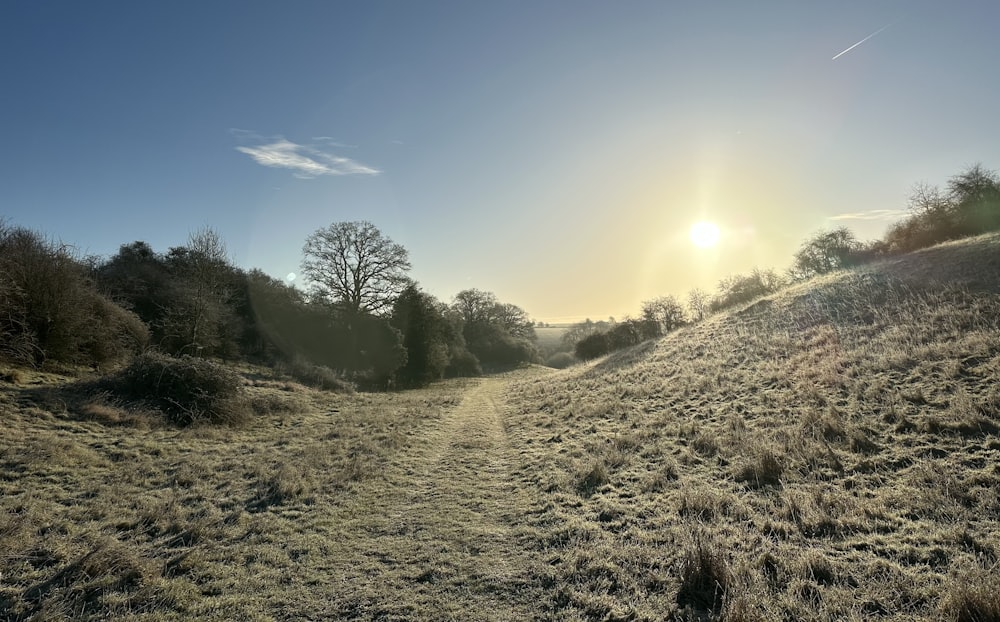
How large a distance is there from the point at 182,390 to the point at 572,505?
15.4 meters

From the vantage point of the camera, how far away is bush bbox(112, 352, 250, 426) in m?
14.3

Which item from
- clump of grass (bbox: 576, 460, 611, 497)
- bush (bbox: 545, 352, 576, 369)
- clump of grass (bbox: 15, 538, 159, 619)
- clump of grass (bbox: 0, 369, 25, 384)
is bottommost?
bush (bbox: 545, 352, 576, 369)

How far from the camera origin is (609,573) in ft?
17.1

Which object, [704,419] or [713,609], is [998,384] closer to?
[704,419]

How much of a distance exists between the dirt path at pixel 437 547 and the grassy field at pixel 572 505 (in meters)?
0.04

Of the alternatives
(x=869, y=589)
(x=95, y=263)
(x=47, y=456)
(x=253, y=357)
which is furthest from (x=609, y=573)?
(x=95, y=263)

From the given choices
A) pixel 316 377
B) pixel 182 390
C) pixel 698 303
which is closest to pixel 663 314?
pixel 698 303

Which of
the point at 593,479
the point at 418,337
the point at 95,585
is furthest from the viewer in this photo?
the point at 418,337

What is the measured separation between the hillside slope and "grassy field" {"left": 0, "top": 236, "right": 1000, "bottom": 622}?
0.04m

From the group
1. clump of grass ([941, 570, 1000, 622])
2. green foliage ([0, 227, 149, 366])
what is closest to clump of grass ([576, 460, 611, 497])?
clump of grass ([941, 570, 1000, 622])

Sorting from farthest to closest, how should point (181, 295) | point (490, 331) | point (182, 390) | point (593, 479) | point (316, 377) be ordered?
point (490, 331) → point (316, 377) → point (181, 295) → point (182, 390) → point (593, 479)

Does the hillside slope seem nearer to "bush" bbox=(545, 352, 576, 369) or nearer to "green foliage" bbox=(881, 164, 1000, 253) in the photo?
"green foliage" bbox=(881, 164, 1000, 253)

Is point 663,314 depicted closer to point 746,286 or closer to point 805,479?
point 746,286

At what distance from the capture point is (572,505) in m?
7.61
